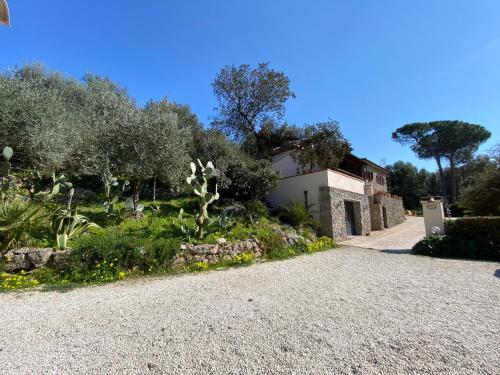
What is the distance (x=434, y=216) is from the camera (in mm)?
12000

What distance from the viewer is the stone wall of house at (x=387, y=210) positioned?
21328mm

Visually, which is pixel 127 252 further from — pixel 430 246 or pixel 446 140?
pixel 446 140

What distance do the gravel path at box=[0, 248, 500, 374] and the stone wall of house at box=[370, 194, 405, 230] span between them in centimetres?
1467

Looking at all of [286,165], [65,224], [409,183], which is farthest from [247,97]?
[409,183]

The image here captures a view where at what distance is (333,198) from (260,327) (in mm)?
12217

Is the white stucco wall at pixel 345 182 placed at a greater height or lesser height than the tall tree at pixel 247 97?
lesser

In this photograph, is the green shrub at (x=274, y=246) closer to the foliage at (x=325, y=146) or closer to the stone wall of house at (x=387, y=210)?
the foliage at (x=325, y=146)

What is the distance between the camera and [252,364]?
3117 millimetres

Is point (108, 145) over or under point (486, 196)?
over

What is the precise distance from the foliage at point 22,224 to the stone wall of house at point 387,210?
20472 mm

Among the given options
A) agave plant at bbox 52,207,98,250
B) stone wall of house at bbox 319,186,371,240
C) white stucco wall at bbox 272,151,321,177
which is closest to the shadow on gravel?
stone wall of house at bbox 319,186,371,240

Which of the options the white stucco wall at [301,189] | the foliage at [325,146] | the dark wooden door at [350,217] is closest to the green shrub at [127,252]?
the white stucco wall at [301,189]

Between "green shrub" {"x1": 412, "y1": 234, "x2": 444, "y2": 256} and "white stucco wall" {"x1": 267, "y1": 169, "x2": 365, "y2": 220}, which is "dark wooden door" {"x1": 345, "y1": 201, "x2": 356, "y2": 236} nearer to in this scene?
"white stucco wall" {"x1": 267, "y1": 169, "x2": 365, "y2": 220}

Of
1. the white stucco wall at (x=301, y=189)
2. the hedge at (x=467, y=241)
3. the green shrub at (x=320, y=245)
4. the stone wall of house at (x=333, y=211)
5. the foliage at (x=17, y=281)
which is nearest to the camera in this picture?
the foliage at (x=17, y=281)
